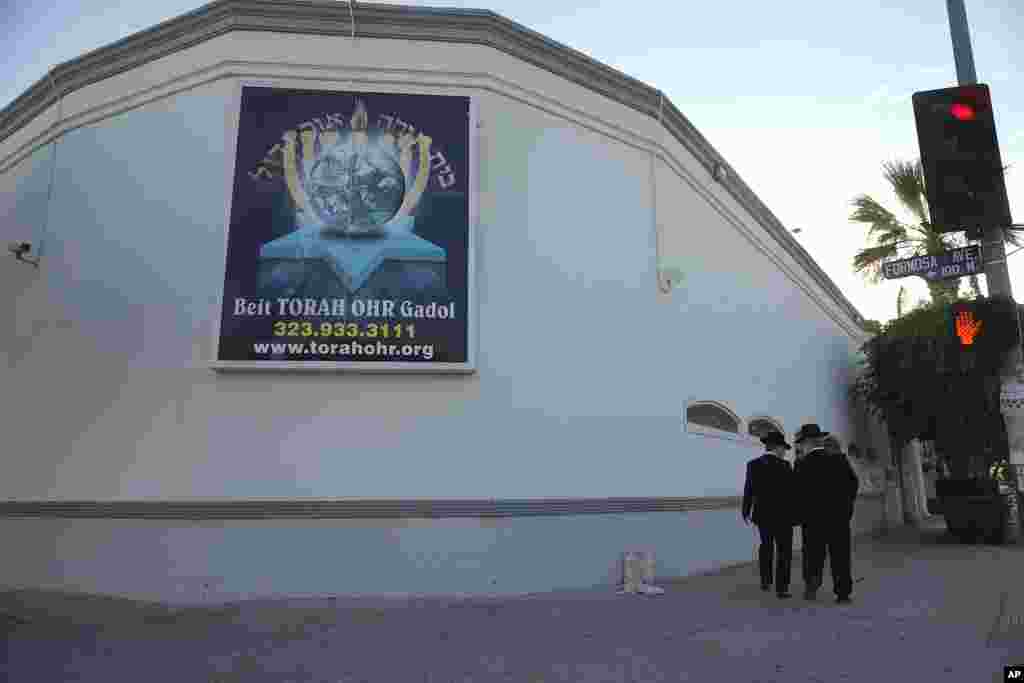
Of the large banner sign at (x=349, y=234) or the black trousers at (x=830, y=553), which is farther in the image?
the large banner sign at (x=349, y=234)

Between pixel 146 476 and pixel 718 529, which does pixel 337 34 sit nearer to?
pixel 146 476

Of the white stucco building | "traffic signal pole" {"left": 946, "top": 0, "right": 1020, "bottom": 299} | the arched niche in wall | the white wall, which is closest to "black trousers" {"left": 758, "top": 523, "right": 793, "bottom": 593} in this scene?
the white stucco building

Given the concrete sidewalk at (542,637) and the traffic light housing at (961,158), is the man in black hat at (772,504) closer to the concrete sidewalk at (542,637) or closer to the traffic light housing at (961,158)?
the concrete sidewalk at (542,637)

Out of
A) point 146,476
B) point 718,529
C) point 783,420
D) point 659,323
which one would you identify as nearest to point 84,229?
point 146,476

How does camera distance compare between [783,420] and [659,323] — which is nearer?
[659,323]

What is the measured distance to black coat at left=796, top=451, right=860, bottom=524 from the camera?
7145 mm

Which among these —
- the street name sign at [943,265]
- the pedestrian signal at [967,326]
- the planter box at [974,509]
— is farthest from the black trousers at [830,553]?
the planter box at [974,509]

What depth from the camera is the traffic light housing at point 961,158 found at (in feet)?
19.7

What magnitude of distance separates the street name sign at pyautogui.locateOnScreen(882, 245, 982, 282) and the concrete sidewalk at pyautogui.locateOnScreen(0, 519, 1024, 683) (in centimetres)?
314

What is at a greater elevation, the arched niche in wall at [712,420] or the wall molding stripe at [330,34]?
the wall molding stripe at [330,34]

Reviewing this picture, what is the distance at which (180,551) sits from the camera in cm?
721

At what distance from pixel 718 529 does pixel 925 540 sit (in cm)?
687

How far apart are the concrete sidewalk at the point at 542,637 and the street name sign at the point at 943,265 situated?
10.3ft

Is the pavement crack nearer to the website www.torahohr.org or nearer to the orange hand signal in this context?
the orange hand signal
